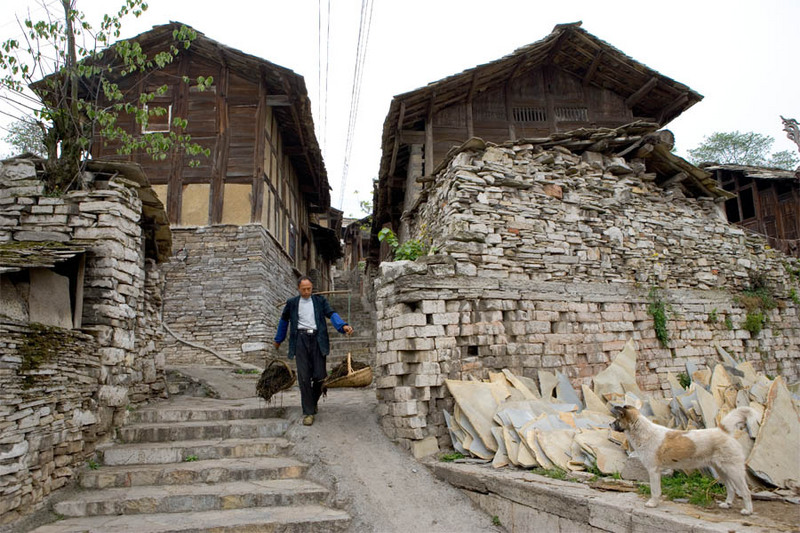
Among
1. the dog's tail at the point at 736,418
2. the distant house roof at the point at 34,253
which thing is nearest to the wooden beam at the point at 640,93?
the dog's tail at the point at 736,418

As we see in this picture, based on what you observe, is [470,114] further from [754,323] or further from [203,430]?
[203,430]

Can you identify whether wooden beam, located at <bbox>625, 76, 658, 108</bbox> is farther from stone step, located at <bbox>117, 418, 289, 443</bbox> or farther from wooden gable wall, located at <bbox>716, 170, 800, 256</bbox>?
stone step, located at <bbox>117, 418, 289, 443</bbox>

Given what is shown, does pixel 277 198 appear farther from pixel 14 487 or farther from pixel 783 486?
pixel 783 486

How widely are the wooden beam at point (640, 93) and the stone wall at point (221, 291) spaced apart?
1041 centimetres

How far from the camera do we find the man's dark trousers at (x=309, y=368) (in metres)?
6.01

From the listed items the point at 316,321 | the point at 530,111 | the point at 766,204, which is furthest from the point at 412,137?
the point at 766,204

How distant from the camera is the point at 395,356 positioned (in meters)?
5.83

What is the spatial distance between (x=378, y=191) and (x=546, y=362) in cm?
874

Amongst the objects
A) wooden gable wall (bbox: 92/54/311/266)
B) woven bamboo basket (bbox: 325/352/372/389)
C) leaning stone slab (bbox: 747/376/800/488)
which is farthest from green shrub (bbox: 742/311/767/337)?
wooden gable wall (bbox: 92/54/311/266)

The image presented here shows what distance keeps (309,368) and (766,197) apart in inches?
734

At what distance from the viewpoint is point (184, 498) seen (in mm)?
4535

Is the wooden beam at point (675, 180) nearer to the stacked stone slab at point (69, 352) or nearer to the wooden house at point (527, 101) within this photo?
the wooden house at point (527, 101)

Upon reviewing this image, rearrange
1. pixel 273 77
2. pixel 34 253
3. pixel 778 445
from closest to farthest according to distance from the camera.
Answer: pixel 778 445
pixel 34 253
pixel 273 77

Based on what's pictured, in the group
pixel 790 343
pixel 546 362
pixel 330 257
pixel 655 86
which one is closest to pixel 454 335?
pixel 546 362
